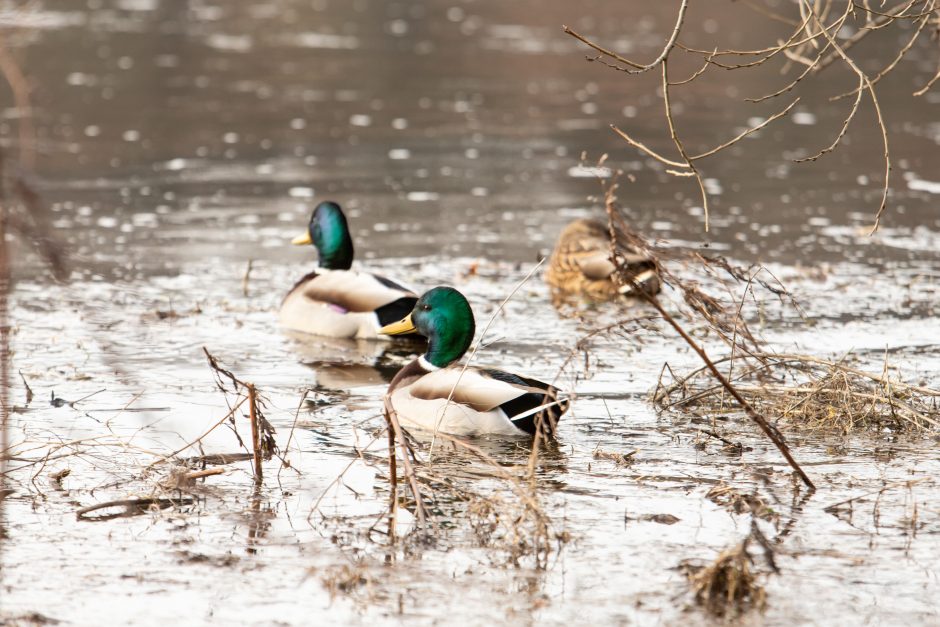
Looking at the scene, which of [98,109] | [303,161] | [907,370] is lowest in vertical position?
[907,370]

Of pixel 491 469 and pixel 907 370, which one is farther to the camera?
pixel 907 370

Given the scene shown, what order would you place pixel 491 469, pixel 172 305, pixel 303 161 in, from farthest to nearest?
1. pixel 303 161
2. pixel 172 305
3. pixel 491 469

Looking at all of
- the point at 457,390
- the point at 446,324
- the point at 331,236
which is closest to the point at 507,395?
the point at 457,390

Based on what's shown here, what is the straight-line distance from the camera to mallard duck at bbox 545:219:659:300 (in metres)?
10.1

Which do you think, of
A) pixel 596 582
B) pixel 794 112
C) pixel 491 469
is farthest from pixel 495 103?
pixel 596 582

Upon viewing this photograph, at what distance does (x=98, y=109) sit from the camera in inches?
727

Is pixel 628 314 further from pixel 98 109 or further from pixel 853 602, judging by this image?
pixel 98 109

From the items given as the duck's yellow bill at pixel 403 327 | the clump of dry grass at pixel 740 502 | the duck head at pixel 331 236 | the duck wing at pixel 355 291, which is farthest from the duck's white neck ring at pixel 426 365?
the duck head at pixel 331 236

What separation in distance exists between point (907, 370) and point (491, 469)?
297 centimetres

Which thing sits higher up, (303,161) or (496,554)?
(303,161)

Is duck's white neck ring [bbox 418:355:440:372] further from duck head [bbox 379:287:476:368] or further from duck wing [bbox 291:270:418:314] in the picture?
duck wing [bbox 291:270:418:314]

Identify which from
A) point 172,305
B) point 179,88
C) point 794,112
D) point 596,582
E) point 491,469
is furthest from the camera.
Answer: point 179,88

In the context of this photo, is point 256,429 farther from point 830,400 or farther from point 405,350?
point 405,350

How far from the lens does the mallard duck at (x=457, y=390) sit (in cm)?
651
